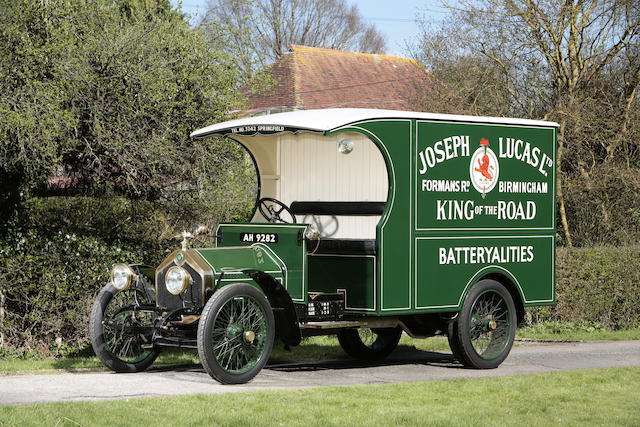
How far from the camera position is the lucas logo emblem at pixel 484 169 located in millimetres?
10835

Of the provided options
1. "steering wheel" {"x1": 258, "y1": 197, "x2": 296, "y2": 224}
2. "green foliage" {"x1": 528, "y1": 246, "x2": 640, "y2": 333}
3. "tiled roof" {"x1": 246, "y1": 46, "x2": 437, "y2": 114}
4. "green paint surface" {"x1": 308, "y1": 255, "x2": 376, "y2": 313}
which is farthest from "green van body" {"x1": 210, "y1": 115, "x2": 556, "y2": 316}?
"tiled roof" {"x1": 246, "y1": 46, "x2": 437, "y2": 114}

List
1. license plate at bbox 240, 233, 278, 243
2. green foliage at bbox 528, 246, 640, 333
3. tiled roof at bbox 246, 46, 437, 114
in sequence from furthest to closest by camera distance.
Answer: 1. tiled roof at bbox 246, 46, 437, 114
2. green foliage at bbox 528, 246, 640, 333
3. license plate at bbox 240, 233, 278, 243

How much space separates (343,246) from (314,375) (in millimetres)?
1341

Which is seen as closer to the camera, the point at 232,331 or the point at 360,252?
the point at 232,331

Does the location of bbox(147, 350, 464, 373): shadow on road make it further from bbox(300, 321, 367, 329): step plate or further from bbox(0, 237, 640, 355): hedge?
bbox(0, 237, 640, 355): hedge

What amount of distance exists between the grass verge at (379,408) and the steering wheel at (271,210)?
253 centimetres

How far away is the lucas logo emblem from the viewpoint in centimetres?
1084

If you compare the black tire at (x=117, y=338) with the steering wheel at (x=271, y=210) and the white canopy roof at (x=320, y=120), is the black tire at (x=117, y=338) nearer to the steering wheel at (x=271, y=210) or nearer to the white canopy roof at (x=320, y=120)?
the steering wheel at (x=271, y=210)

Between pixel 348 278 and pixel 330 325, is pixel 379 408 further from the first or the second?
pixel 348 278

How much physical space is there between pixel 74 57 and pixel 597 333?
8.35 m

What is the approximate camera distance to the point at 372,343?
12438mm

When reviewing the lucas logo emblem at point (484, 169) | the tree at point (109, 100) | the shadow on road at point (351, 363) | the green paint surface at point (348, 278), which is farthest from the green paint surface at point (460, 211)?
the tree at point (109, 100)

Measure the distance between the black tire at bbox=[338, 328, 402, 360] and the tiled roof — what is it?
68.6 feet

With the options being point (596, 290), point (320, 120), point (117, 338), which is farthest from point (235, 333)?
point (596, 290)
